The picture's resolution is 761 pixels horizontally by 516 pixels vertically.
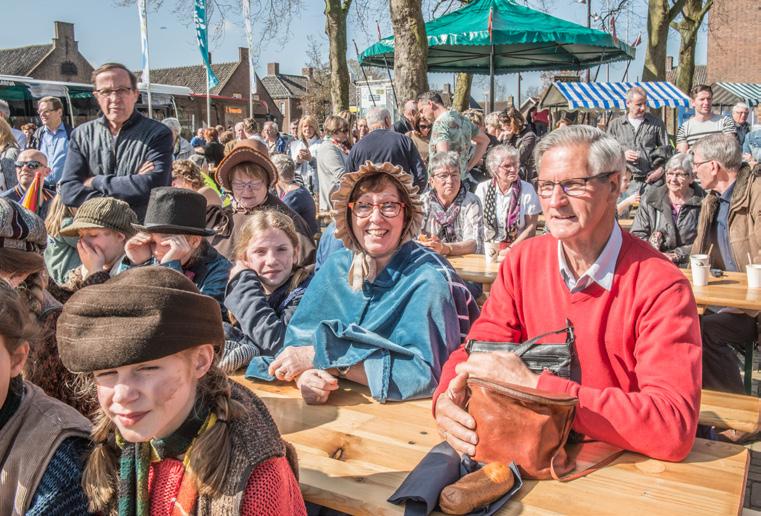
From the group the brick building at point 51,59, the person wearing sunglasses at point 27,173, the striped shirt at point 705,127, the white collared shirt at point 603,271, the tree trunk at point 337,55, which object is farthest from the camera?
the brick building at point 51,59

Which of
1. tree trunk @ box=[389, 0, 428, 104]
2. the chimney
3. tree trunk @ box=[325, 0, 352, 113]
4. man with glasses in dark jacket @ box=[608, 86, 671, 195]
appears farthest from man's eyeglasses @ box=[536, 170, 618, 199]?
the chimney

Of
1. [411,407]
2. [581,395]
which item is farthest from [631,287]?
[411,407]

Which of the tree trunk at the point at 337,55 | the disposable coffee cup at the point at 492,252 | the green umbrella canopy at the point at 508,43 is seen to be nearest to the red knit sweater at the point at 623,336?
the disposable coffee cup at the point at 492,252

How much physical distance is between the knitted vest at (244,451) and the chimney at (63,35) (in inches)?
2352

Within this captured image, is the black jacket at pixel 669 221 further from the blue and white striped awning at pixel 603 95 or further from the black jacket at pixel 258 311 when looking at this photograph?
the blue and white striped awning at pixel 603 95

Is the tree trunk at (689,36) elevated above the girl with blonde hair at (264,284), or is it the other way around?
the tree trunk at (689,36)

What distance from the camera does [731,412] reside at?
7.59ft

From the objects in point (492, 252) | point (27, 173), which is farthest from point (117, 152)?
point (492, 252)

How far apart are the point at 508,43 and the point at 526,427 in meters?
8.78

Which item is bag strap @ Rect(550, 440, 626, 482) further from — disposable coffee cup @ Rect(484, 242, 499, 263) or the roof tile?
the roof tile

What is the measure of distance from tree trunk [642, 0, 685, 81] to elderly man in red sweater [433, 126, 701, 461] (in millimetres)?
15005

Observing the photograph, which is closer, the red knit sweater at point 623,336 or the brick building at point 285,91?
the red knit sweater at point 623,336

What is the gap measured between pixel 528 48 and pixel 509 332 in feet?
34.4

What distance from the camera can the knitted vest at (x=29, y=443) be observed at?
158 centimetres
